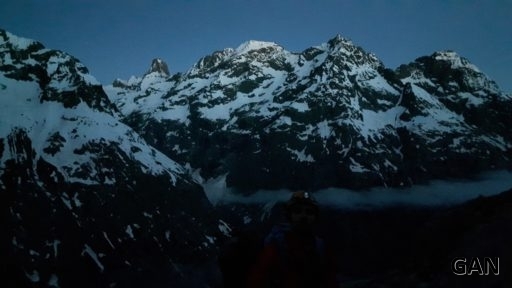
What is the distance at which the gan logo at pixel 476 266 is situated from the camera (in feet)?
44.4

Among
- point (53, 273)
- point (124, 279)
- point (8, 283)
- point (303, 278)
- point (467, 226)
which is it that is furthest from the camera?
point (124, 279)

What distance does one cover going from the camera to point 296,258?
7598mm

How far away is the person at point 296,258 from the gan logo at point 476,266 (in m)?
8.00

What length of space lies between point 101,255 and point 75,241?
12.6 metres

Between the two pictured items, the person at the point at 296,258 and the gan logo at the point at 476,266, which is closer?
the person at the point at 296,258

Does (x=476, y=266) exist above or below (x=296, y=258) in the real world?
below

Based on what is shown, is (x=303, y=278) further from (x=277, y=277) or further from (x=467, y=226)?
(x=467, y=226)

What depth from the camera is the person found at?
7543mm

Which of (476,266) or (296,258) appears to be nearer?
(296,258)

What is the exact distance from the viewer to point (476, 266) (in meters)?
14.1

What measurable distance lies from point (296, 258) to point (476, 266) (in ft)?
30.0

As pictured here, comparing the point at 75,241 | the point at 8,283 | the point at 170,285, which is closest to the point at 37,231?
the point at 75,241

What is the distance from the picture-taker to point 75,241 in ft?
648

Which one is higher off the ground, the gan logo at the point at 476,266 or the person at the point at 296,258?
the person at the point at 296,258
